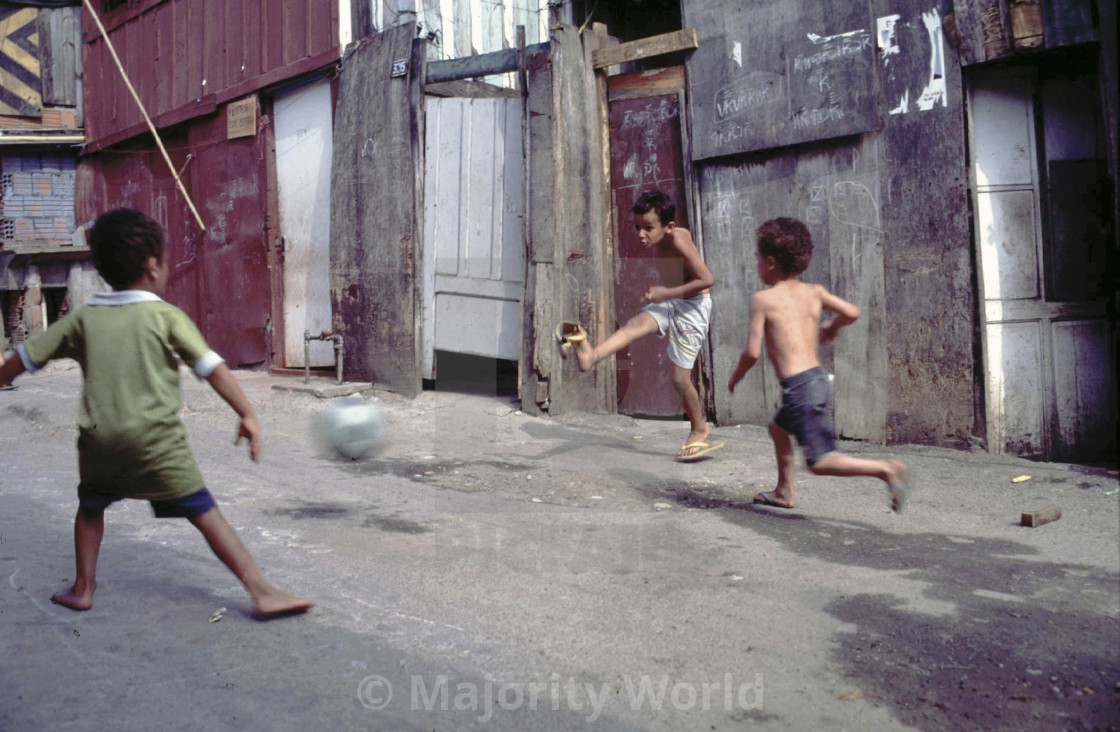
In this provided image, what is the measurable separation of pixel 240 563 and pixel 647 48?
5.50 m

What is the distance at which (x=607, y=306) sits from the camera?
733cm

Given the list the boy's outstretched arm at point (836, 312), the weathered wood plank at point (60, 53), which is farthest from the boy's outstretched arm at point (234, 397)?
the weathered wood plank at point (60, 53)

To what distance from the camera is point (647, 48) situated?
6969mm

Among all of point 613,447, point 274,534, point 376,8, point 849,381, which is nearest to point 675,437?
point 613,447

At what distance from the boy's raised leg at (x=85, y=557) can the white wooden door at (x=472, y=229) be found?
4846mm

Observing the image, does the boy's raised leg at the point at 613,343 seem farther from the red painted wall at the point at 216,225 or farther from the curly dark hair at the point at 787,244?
the red painted wall at the point at 216,225

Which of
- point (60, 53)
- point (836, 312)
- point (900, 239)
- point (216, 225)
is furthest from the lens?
point (60, 53)

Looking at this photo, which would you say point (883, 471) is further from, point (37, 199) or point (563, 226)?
point (37, 199)

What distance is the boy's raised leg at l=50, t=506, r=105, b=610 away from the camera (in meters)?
2.89

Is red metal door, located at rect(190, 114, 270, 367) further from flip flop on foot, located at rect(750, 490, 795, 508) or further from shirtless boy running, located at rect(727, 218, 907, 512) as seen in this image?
shirtless boy running, located at rect(727, 218, 907, 512)

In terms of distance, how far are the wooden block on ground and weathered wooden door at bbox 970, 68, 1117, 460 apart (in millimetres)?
1371

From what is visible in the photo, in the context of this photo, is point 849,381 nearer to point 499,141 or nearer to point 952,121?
point 952,121

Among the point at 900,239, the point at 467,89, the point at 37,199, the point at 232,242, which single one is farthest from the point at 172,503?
the point at 37,199

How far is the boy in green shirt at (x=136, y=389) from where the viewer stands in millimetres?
2756
